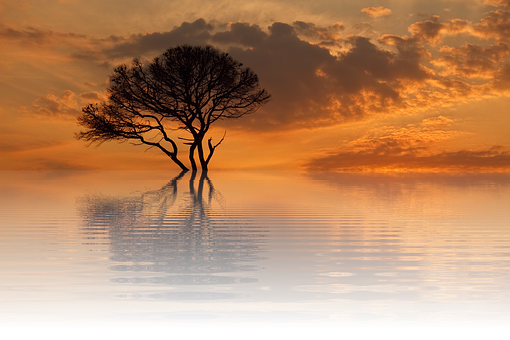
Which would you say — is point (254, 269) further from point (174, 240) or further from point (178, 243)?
point (174, 240)

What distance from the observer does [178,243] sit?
9.64 m

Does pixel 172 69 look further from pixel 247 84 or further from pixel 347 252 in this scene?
pixel 347 252

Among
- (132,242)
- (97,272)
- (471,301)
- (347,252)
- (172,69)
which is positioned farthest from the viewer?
(172,69)

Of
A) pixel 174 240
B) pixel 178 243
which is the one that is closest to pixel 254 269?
pixel 178 243

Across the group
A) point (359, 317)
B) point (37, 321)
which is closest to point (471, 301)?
point (359, 317)

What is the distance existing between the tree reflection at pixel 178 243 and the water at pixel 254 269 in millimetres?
26

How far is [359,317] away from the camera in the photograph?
15.9ft

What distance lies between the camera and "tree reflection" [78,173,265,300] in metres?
6.60

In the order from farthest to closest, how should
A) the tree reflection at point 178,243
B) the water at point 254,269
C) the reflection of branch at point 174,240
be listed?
1. the reflection of branch at point 174,240
2. the tree reflection at point 178,243
3. the water at point 254,269

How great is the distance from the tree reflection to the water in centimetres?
3

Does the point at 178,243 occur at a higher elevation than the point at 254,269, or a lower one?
higher

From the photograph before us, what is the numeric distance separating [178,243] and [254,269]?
2.83 m

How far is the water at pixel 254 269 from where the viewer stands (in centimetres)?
503

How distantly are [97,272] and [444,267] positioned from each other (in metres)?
5.00
